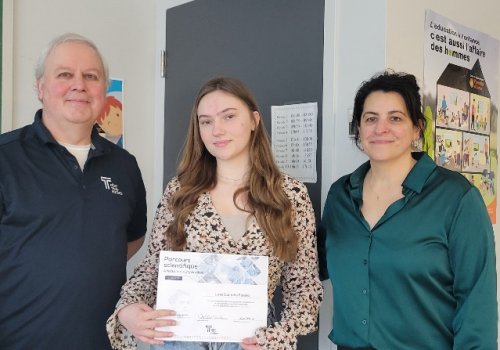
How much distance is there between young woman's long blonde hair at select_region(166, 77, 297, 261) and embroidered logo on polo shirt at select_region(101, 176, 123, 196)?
0.86ft

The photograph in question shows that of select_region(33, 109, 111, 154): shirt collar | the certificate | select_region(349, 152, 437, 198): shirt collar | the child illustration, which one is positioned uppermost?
the child illustration

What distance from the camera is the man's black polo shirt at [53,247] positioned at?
1621 mm

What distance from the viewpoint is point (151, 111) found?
2.81 metres

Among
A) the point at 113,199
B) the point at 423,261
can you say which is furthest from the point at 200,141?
the point at 423,261

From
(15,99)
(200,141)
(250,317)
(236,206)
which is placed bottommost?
(250,317)

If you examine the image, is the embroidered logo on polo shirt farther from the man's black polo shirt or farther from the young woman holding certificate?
the young woman holding certificate

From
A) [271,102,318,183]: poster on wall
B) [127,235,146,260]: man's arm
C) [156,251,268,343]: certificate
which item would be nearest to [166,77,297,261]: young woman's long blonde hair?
[156,251,268,343]: certificate

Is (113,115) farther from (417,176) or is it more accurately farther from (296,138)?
(417,176)

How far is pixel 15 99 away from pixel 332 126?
137cm

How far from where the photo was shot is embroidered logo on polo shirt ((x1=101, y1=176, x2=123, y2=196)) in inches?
71.8

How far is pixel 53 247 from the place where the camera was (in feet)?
5.38

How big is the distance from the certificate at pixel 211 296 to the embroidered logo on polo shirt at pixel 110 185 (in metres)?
0.48

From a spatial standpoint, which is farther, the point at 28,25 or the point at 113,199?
the point at 28,25

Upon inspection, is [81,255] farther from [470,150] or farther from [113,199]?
[470,150]
